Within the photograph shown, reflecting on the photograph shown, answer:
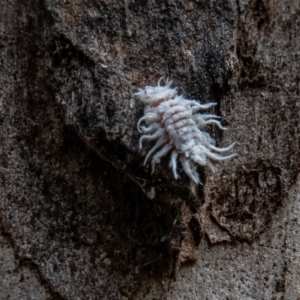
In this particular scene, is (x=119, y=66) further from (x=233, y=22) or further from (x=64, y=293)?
(x=64, y=293)

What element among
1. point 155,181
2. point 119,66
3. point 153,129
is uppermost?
point 119,66

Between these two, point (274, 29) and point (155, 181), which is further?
point (274, 29)

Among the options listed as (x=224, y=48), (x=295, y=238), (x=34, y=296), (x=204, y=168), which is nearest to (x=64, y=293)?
(x=34, y=296)
